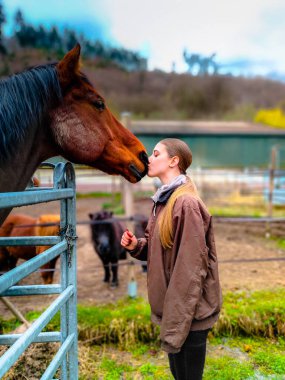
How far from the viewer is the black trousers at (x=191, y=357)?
5.12ft

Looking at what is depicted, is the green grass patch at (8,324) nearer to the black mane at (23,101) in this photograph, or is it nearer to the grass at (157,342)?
the grass at (157,342)

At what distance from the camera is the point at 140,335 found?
10.4ft

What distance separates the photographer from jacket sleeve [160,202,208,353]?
4.72 feet

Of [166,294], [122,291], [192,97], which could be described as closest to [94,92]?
[166,294]

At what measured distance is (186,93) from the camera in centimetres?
3372

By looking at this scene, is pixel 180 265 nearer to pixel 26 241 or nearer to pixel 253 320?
pixel 26 241

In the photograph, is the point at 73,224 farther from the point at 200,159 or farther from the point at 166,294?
the point at 200,159

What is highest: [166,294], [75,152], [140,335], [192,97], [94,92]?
[192,97]

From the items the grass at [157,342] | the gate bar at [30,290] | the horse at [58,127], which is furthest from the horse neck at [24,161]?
the grass at [157,342]

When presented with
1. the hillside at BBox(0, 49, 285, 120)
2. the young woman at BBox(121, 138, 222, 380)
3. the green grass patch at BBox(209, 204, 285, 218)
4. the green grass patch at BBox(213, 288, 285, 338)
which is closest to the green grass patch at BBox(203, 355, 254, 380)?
the green grass patch at BBox(213, 288, 285, 338)

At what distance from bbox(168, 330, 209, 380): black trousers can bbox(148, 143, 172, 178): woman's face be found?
75 centimetres

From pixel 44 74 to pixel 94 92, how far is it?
0.24 m

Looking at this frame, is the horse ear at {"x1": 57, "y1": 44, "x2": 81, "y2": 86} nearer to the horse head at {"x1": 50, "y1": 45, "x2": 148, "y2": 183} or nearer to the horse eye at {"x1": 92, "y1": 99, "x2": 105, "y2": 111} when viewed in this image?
the horse head at {"x1": 50, "y1": 45, "x2": 148, "y2": 183}

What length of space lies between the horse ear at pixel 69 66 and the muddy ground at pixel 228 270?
8.65ft
